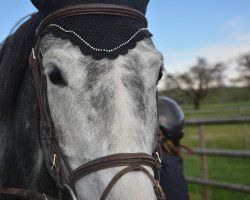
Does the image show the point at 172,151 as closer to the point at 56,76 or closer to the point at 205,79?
the point at 56,76

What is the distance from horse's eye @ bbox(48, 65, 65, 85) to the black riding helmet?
1.86 metres

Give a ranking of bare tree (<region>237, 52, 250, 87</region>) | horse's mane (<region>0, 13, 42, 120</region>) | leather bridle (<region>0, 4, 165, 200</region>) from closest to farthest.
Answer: leather bridle (<region>0, 4, 165, 200</region>)
horse's mane (<region>0, 13, 42, 120</region>)
bare tree (<region>237, 52, 250, 87</region>)

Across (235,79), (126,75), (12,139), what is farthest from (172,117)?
(235,79)

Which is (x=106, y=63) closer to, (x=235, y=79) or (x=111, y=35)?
(x=111, y=35)

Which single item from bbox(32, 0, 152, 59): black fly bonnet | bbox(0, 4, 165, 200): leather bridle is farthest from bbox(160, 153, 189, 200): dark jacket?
bbox(32, 0, 152, 59): black fly bonnet

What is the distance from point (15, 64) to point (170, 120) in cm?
180

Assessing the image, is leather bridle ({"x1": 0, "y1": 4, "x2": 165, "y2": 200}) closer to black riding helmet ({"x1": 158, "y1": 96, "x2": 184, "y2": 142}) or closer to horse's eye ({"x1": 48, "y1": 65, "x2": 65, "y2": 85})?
horse's eye ({"x1": 48, "y1": 65, "x2": 65, "y2": 85})

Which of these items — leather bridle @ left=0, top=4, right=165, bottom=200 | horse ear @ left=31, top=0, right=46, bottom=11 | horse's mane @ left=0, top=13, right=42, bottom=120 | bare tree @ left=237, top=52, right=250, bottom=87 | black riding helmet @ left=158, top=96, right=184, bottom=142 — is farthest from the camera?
bare tree @ left=237, top=52, right=250, bottom=87

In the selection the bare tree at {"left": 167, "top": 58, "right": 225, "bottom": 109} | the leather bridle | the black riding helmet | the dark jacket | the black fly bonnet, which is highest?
the black fly bonnet

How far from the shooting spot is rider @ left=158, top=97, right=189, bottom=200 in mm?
3225

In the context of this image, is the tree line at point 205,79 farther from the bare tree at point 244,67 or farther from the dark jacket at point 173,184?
the dark jacket at point 173,184

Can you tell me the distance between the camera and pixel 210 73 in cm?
4191

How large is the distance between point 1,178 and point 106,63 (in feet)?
3.53

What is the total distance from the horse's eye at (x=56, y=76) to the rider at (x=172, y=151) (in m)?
1.65
